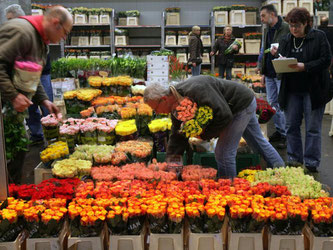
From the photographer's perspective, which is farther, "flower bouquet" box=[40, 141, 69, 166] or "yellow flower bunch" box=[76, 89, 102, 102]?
"yellow flower bunch" box=[76, 89, 102, 102]

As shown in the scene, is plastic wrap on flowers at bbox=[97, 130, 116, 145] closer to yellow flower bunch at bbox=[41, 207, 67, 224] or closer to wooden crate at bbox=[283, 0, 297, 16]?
yellow flower bunch at bbox=[41, 207, 67, 224]

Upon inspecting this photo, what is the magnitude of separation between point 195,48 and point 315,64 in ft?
18.1

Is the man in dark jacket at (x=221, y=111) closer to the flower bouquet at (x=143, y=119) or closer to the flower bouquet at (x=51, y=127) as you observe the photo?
the flower bouquet at (x=143, y=119)

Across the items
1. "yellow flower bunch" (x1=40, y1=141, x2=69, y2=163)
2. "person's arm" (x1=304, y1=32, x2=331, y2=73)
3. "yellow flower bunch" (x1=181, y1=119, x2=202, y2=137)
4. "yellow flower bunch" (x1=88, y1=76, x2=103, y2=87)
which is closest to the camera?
"yellow flower bunch" (x1=181, y1=119, x2=202, y2=137)

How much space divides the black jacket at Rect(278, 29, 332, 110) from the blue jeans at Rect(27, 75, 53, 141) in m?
3.22

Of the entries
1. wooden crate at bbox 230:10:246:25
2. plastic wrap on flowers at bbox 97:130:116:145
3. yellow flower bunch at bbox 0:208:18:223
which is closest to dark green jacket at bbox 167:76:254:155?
plastic wrap on flowers at bbox 97:130:116:145

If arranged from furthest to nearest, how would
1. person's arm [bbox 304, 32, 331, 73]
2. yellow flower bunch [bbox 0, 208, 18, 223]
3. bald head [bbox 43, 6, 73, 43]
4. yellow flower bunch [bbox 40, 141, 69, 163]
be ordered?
person's arm [bbox 304, 32, 331, 73], yellow flower bunch [bbox 40, 141, 69, 163], bald head [bbox 43, 6, 73, 43], yellow flower bunch [bbox 0, 208, 18, 223]

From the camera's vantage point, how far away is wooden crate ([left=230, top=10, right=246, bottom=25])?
9.74 meters

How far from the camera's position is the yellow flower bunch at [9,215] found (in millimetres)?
2014

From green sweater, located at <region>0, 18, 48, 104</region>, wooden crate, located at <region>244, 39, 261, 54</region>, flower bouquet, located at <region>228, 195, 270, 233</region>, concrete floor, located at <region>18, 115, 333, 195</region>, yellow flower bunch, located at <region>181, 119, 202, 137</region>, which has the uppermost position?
wooden crate, located at <region>244, 39, 261, 54</region>

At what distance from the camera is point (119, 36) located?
9.95 m

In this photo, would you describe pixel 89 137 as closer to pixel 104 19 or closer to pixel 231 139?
pixel 231 139

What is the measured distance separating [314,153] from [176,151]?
1.79 metres

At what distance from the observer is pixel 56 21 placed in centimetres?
225
